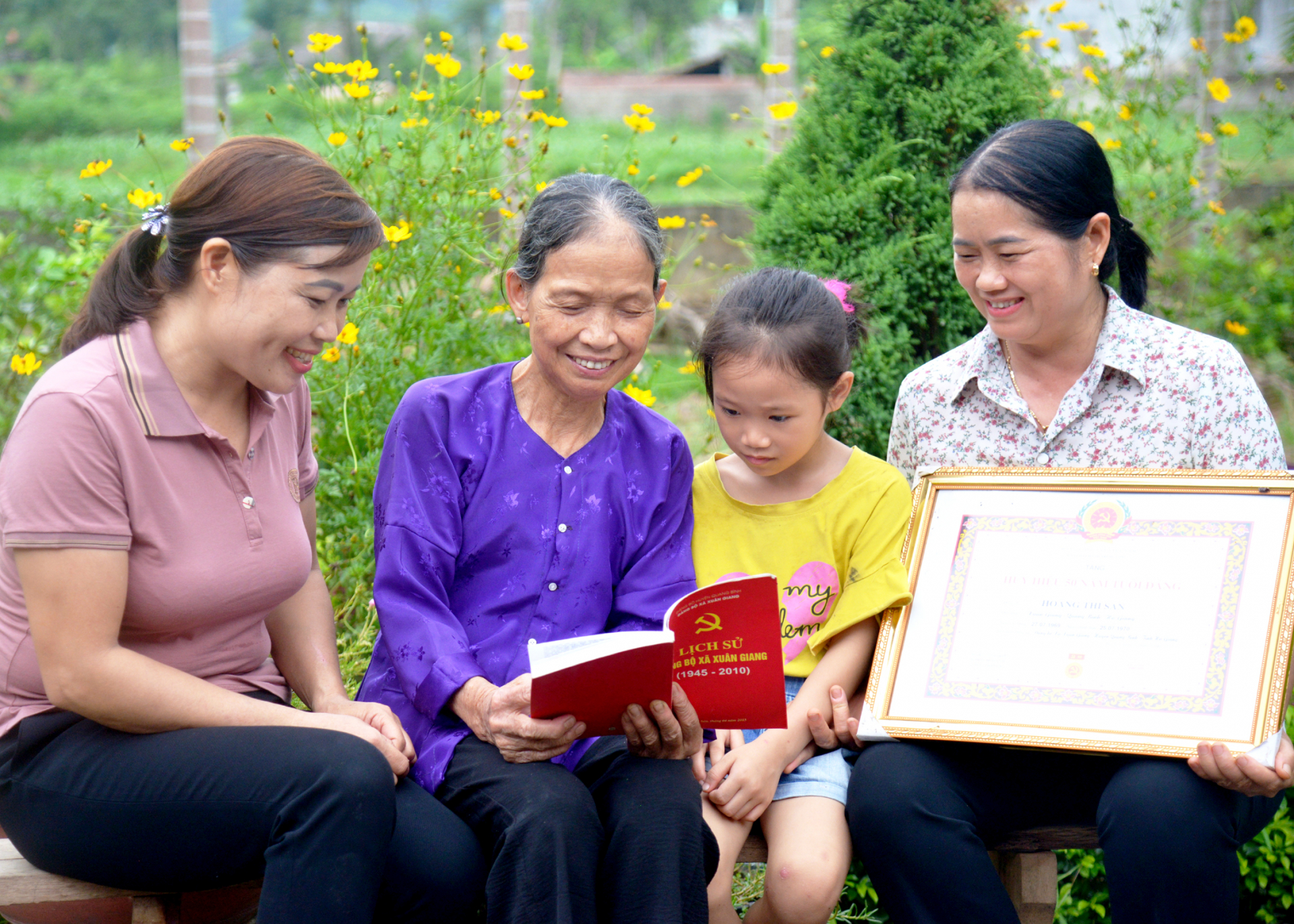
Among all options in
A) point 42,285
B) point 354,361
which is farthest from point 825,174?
point 42,285

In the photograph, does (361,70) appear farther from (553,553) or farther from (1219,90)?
(1219,90)

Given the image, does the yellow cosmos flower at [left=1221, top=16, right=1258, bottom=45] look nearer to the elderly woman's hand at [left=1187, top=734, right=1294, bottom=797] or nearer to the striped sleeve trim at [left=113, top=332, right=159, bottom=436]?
A: the elderly woman's hand at [left=1187, top=734, right=1294, bottom=797]

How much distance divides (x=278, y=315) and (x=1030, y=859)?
190cm

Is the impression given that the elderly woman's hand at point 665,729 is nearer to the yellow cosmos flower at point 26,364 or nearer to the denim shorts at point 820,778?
the denim shorts at point 820,778

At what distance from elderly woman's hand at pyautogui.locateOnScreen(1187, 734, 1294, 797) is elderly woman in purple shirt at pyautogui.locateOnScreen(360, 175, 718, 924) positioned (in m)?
0.92

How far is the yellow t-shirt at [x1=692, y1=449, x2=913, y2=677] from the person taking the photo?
259cm

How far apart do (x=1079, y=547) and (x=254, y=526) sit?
1.66 m

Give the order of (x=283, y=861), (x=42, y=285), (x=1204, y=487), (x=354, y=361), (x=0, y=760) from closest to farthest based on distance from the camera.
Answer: (x=283, y=861) < (x=0, y=760) < (x=1204, y=487) < (x=354, y=361) < (x=42, y=285)

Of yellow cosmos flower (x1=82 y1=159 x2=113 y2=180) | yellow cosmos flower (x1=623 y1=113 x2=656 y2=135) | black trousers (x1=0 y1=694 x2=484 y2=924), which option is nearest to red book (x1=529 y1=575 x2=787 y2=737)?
black trousers (x1=0 y1=694 x2=484 y2=924)

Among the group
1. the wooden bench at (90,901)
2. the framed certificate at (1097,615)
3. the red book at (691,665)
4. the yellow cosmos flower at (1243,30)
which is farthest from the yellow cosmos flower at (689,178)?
the yellow cosmos flower at (1243,30)

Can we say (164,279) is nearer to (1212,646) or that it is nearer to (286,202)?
(286,202)

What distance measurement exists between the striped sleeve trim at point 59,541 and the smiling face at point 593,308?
3.03 feet

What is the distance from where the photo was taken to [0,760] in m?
2.10

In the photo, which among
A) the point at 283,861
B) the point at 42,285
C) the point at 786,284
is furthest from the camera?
the point at 42,285
